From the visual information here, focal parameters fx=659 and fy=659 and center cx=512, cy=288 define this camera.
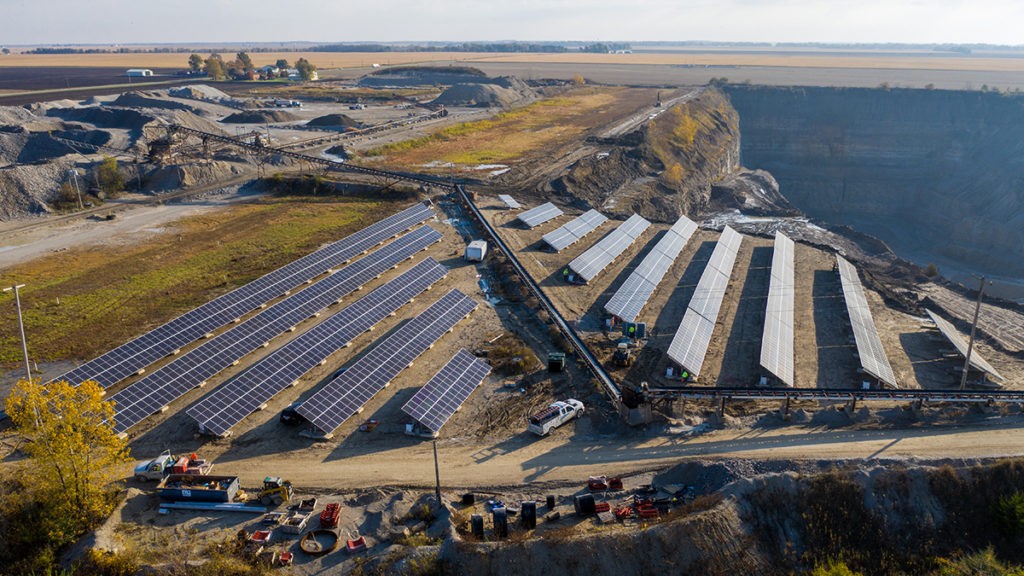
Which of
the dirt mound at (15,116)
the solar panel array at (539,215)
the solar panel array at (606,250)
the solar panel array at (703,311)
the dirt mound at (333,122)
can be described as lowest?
the solar panel array at (703,311)

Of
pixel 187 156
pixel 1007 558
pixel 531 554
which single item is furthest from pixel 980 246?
pixel 187 156

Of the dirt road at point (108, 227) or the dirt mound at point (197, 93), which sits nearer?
the dirt road at point (108, 227)

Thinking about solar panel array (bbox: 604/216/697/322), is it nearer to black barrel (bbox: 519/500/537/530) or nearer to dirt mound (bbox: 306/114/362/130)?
black barrel (bbox: 519/500/537/530)

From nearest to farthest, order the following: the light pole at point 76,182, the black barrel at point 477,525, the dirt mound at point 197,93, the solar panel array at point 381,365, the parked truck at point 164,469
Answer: the black barrel at point 477,525 → the parked truck at point 164,469 → the solar panel array at point 381,365 → the light pole at point 76,182 → the dirt mound at point 197,93

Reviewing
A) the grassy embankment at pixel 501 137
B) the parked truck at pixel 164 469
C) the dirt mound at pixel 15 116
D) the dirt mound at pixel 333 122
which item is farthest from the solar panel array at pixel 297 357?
the dirt mound at pixel 15 116

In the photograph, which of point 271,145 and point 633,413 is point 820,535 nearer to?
point 633,413

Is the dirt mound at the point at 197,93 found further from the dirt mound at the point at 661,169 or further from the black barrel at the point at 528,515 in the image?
the black barrel at the point at 528,515

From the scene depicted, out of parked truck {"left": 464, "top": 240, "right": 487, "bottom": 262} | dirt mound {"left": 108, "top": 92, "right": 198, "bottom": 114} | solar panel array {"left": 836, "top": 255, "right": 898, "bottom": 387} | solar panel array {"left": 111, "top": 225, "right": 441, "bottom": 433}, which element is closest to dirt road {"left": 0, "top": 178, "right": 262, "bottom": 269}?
solar panel array {"left": 111, "top": 225, "right": 441, "bottom": 433}
